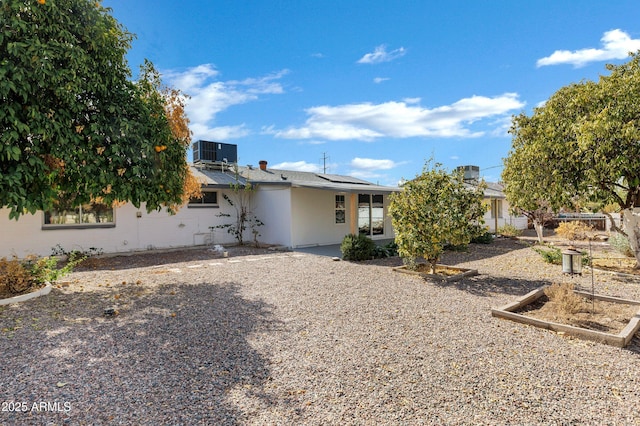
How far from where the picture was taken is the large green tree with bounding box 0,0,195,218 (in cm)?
459

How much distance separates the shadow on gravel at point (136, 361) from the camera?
265 centimetres

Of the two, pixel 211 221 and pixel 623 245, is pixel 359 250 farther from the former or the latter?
pixel 623 245

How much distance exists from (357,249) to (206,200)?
6.88 m

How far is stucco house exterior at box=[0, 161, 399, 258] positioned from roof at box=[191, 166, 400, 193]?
46 millimetres

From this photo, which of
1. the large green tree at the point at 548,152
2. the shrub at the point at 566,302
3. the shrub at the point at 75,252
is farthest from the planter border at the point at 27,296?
the large green tree at the point at 548,152

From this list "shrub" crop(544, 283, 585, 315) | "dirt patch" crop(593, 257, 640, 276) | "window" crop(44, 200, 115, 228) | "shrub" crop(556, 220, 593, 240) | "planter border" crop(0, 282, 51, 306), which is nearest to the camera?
"shrub" crop(544, 283, 585, 315)

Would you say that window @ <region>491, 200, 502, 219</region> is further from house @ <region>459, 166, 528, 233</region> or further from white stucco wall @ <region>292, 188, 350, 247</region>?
white stucco wall @ <region>292, 188, 350, 247</region>

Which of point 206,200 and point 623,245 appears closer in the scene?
point 623,245

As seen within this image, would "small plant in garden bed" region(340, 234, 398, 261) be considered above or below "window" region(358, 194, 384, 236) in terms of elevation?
below

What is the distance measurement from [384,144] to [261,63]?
41.0 ft

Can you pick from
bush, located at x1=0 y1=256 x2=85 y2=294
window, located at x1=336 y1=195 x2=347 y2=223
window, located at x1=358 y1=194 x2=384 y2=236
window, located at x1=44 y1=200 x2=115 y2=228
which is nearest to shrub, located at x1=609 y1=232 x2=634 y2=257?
window, located at x1=358 y1=194 x2=384 y2=236

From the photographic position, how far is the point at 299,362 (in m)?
3.49

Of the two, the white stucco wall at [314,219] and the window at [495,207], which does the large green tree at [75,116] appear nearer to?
the white stucco wall at [314,219]

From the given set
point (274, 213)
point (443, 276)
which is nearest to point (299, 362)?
point (443, 276)
